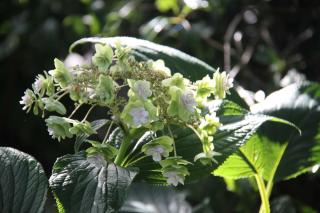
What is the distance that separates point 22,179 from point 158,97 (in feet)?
0.70

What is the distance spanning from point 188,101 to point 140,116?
6cm

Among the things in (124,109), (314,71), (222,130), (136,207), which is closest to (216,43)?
(314,71)

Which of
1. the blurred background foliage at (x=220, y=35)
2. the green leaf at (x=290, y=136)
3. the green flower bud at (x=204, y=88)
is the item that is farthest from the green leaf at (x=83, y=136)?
the blurred background foliage at (x=220, y=35)

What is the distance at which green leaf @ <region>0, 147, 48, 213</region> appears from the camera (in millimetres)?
724

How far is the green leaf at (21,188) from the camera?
72cm

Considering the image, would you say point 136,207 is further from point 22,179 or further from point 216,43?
point 216,43

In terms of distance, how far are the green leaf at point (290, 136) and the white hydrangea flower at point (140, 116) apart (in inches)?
14.4

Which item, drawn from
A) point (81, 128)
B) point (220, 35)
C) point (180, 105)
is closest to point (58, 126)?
point (81, 128)

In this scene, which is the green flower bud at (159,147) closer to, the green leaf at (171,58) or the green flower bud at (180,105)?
the green flower bud at (180,105)

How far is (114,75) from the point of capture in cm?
67

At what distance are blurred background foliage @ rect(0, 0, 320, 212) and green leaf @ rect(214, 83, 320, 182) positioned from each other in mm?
313

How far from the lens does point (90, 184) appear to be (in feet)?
2.09

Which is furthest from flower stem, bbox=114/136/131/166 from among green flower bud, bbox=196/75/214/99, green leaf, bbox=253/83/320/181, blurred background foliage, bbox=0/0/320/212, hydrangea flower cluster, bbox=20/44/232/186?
blurred background foliage, bbox=0/0/320/212

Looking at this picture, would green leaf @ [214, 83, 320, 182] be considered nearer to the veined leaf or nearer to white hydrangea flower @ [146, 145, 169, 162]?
the veined leaf
